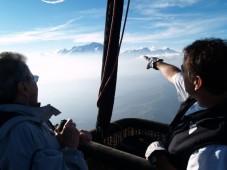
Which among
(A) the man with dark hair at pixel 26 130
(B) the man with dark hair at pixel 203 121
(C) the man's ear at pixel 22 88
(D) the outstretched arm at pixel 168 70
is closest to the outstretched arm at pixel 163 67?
(D) the outstretched arm at pixel 168 70

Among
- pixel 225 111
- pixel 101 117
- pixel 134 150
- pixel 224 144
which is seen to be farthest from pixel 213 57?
pixel 134 150

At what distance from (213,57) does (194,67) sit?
0.09 metres

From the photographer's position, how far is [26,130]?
1.11m

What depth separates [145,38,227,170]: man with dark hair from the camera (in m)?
1.08

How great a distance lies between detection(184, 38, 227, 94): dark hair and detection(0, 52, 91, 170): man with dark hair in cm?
61

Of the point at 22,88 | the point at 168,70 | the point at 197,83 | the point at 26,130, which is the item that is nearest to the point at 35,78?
the point at 22,88

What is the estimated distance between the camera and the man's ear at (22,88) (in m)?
1.23

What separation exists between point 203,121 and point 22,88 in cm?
76

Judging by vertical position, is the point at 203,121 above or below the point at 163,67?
below

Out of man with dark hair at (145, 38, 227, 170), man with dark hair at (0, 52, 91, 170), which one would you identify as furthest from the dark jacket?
man with dark hair at (0, 52, 91, 170)

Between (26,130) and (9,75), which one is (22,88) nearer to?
(9,75)

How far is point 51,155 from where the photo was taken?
3.66 ft

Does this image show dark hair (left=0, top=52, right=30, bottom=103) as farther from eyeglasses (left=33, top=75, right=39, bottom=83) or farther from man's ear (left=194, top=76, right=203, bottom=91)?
man's ear (left=194, top=76, right=203, bottom=91)

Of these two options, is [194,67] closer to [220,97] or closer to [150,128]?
[220,97]
